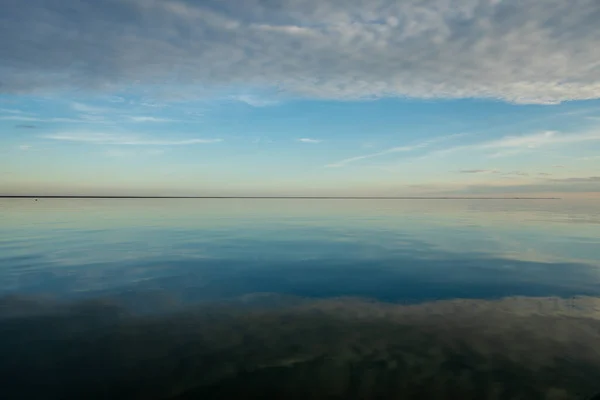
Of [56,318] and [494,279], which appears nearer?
[56,318]

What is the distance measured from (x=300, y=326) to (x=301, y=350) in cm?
177

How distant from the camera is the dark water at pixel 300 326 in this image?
857cm

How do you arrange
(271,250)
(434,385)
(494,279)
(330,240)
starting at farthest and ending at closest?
(330,240) → (271,250) → (494,279) → (434,385)

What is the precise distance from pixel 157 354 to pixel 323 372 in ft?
15.0

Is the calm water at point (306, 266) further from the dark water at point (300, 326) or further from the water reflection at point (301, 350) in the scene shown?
the water reflection at point (301, 350)

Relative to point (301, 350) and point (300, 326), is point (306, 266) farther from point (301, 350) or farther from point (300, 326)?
point (301, 350)

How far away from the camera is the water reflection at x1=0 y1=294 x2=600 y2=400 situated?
27.5 feet

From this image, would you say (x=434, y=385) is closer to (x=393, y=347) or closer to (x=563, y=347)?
(x=393, y=347)

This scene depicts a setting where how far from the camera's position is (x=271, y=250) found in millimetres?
27172

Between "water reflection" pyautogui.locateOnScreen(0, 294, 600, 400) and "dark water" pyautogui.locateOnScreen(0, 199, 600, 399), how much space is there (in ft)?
0.15

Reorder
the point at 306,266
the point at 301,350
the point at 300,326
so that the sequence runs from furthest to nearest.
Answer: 1. the point at 306,266
2. the point at 300,326
3. the point at 301,350

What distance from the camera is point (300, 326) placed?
12.1 m

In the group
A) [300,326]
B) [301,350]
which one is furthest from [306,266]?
[301,350]

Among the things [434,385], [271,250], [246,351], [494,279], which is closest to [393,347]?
[434,385]
